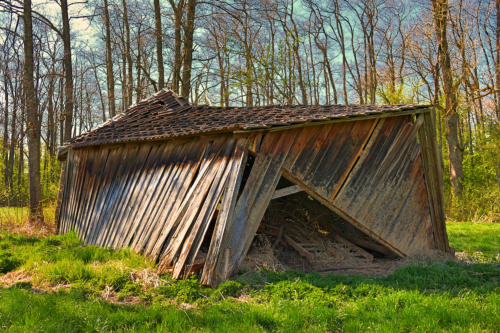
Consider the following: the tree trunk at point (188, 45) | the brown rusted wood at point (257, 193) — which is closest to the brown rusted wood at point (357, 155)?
the brown rusted wood at point (257, 193)

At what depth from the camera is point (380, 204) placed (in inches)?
290

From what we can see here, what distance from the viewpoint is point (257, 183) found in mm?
6320

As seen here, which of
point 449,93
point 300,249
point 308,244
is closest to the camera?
point 300,249

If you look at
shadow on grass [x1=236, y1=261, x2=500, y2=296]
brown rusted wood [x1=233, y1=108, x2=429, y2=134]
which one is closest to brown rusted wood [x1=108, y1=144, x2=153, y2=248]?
brown rusted wood [x1=233, y1=108, x2=429, y2=134]

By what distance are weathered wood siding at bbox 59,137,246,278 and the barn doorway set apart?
1.01 meters

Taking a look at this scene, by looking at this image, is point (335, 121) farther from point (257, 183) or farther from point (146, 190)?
point (146, 190)

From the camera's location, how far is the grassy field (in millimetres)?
4176

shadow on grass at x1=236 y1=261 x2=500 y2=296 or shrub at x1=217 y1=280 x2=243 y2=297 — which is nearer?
shrub at x1=217 y1=280 x2=243 y2=297

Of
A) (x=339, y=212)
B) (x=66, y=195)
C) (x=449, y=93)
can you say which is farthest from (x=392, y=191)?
(x=449, y=93)

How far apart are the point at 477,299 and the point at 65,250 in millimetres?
7223

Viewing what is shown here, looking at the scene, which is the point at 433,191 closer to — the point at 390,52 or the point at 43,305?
the point at 43,305

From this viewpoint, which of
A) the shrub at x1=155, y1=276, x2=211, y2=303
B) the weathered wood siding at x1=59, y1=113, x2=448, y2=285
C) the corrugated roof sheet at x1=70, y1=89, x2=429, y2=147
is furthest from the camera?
the corrugated roof sheet at x1=70, y1=89, x2=429, y2=147

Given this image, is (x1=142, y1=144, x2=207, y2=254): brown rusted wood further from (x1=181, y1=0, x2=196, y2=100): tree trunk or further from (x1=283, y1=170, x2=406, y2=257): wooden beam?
(x1=181, y1=0, x2=196, y2=100): tree trunk

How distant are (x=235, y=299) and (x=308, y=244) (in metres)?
3.26
